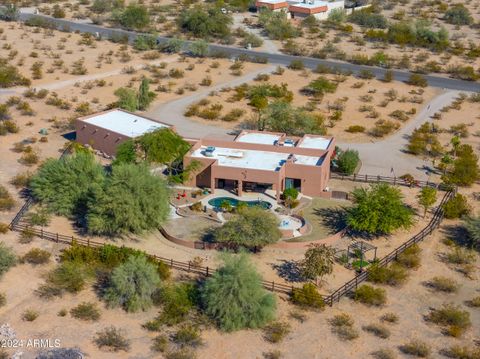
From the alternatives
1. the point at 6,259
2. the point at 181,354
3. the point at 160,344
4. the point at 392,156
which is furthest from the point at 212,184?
the point at 181,354

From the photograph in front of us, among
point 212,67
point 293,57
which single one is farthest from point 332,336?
point 293,57

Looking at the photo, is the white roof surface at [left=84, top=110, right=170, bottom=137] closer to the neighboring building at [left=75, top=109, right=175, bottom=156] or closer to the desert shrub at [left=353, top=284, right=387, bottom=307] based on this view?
the neighboring building at [left=75, top=109, right=175, bottom=156]

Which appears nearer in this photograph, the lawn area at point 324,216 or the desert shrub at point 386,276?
the desert shrub at point 386,276

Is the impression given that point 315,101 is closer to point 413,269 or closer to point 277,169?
point 277,169

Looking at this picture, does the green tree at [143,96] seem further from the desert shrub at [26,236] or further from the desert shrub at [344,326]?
the desert shrub at [344,326]

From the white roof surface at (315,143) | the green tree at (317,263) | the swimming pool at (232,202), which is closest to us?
the green tree at (317,263)

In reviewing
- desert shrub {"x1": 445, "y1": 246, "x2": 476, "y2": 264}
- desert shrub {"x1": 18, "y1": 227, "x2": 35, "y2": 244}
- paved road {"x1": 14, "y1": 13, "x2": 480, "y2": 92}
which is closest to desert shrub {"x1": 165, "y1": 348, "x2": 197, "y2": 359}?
desert shrub {"x1": 18, "y1": 227, "x2": 35, "y2": 244}

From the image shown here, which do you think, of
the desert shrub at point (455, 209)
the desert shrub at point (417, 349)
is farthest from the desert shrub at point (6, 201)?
the desert shrub at point (455, 209)
